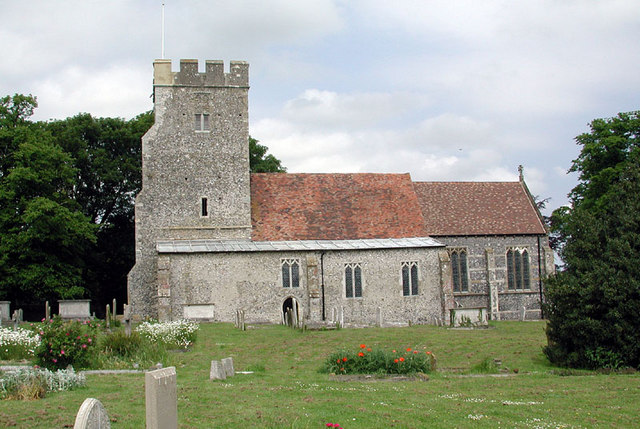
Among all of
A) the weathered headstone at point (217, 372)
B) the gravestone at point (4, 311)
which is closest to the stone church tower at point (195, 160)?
the gravestone at point (4, 311)

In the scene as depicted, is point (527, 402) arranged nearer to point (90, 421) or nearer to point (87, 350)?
point (90, 421)

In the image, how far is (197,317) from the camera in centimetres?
3105

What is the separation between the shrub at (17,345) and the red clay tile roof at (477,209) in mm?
23552

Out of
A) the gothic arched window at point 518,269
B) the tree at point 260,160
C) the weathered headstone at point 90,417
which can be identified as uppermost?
the tree at point 260,160

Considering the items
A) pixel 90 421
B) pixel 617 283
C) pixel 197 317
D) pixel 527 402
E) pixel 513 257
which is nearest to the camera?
pixel 90 421

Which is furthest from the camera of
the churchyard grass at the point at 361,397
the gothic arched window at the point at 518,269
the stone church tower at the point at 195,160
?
the gothic arched window at the point at 518,269

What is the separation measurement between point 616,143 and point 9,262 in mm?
35528

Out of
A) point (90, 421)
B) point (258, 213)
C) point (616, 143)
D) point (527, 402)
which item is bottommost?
point (527, 402)

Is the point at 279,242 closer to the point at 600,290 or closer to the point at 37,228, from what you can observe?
the point at 37,228

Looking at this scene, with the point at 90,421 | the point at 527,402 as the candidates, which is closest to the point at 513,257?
the point at 527,402

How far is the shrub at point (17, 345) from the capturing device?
17406 millimetres

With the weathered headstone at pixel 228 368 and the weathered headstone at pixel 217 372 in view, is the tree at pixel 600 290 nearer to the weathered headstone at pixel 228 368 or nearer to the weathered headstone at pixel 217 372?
the weathered headstone at pixel 228 368

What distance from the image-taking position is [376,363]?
1560cm

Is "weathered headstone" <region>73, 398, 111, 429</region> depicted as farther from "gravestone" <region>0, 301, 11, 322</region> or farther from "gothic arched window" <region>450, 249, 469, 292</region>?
"gothic arched window" <region>450, 249, 469, 292</region>
